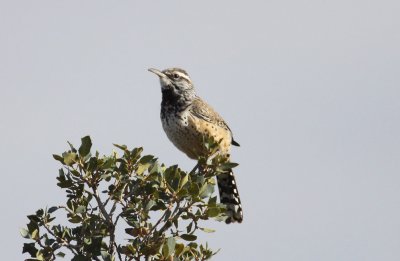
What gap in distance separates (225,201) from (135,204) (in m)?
2.95

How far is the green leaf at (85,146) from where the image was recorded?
4.99 metres

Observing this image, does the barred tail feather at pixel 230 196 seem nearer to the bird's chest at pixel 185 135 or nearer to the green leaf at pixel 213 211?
the bird's chest at pixel 185 135

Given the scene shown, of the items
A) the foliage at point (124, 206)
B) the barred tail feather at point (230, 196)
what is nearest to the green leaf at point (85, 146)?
the foliage at point (124, 206)

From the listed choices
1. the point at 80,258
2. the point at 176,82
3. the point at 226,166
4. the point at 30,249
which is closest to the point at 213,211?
the point at 226,166

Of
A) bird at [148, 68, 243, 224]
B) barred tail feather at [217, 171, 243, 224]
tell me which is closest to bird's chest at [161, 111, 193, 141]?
bird at [148, 68, 243, 224]

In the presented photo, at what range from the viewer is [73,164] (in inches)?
199

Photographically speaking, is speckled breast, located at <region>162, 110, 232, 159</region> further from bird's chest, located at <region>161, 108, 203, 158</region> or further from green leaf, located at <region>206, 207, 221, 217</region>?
green leaf, located at <region>206, 207, 221, 217</region>

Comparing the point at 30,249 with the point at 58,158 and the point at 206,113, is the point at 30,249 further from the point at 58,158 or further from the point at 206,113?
the point at 206,113

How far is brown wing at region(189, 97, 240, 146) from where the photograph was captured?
7535 mm

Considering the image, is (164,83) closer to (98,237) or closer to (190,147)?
(190,147)

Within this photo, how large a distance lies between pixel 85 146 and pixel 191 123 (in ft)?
7.91

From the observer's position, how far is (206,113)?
24.9ft

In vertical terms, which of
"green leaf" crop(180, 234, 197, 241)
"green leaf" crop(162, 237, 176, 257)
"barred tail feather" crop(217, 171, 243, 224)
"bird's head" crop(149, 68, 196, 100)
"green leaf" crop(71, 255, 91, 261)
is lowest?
"green leaf" crop(71, 255, 91, 261)

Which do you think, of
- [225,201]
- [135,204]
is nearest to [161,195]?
[135,204]
